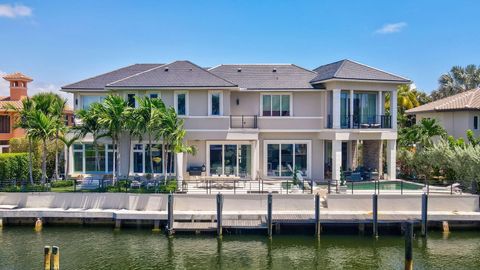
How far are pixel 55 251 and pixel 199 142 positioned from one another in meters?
15.7

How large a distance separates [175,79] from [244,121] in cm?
553

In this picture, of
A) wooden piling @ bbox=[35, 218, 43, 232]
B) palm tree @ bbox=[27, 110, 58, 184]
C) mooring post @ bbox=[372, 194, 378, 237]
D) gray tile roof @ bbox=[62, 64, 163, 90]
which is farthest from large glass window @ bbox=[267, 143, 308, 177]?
wooden piling @ bbox=[35, 218, 43, 232]

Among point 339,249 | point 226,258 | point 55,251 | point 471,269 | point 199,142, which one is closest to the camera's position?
point 55,251

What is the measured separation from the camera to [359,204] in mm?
23281

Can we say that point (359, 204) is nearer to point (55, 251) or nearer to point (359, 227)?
point (359, 227)

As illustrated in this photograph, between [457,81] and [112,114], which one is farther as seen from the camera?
[457,81]

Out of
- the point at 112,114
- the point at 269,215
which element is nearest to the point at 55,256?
the point at 269,215

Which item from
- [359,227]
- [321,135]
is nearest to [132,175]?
[321,135]

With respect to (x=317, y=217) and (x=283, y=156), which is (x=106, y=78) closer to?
(x=283, y=156)

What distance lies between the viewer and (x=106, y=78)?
3180 centimetres

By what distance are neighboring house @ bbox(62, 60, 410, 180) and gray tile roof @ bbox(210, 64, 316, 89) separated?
0.47ft

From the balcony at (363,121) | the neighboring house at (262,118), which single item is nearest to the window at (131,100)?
the neighboring house at (262,118)

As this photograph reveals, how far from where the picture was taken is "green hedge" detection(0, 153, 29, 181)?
92.1 ft

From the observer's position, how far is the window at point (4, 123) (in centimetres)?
4209
